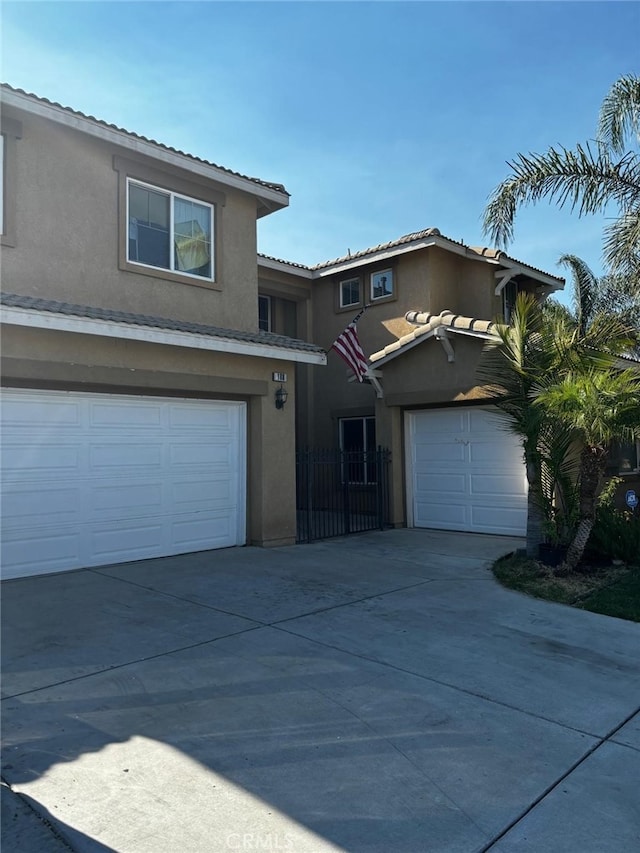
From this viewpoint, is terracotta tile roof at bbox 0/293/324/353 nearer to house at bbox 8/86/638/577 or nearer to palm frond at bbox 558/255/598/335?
house at bbox 8/86/638/577

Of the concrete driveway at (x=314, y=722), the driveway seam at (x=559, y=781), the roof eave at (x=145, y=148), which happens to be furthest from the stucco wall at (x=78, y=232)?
the driveway seam at (x=559, y=781)

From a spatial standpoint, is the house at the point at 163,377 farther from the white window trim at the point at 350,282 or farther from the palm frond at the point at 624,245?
the palm frond at the point at 624,245

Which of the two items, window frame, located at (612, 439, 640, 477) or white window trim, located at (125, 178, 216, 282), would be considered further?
window frame, located at (612, 439, 640, 477)

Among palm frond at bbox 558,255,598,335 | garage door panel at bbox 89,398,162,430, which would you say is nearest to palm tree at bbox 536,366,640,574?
garage door panel at bbox 89,398,162,430

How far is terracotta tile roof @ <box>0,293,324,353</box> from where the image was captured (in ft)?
25.1

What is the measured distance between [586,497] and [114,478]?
649cm

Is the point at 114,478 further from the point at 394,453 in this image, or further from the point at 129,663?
the point at 394,453

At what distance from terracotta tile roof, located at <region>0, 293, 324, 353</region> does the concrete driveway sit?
3386 millimetres

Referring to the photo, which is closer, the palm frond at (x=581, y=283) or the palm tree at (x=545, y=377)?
the palm tree at (x=545, y=377)

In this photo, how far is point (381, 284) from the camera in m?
15.8

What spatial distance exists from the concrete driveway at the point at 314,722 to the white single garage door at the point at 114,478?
3.69 ft

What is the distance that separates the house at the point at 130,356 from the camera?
27.3 feet

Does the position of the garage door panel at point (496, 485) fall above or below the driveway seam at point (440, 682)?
above

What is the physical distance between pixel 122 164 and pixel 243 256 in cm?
256
